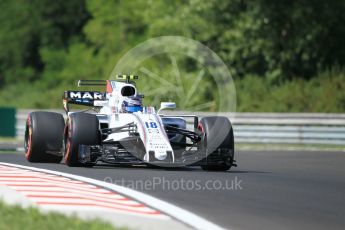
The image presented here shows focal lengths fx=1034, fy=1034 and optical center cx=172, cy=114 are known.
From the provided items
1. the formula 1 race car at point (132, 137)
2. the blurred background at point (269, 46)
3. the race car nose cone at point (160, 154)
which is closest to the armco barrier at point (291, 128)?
the blurred background at point (269, 46)

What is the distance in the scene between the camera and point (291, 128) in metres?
33.0

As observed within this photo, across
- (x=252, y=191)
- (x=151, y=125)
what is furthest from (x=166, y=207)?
(x=151, y=125)

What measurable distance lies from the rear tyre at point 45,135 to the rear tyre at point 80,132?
4.51ft

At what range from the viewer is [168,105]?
18.6 m

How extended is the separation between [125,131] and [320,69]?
2536 cm

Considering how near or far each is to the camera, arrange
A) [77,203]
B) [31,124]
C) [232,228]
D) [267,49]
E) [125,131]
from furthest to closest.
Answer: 1. [267,49]
2. [31,124]
3. [125,131]
4. [77,203]
5. [232,228]

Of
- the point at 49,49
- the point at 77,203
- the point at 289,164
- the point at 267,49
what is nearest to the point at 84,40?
the point at 49,49

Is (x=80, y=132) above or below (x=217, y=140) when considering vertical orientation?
above

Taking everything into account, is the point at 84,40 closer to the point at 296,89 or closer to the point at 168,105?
the point at 296,89

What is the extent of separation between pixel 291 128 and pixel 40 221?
23.5 m

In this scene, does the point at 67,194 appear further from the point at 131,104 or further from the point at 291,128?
the point at 291,128

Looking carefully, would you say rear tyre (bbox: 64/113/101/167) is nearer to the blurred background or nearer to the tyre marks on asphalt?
the tyre marks on asphalt

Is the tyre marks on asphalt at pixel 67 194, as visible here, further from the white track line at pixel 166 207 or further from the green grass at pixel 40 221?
the green grass at pixel 40 221

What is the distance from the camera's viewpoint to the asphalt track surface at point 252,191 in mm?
11055
